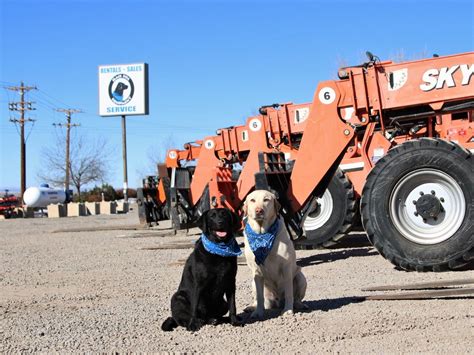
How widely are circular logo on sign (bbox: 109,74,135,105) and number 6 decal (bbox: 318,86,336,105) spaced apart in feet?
118

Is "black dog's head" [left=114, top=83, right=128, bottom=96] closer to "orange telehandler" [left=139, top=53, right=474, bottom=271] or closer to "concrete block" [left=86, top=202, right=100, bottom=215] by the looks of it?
"concrete block" [left=86, top=202, right=100, bottom=215]

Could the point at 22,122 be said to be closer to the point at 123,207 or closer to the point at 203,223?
the point at 123,207

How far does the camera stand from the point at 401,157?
347 inches

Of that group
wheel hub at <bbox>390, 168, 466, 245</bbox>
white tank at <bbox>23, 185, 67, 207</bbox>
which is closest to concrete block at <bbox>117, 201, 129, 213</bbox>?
white tank at <bbox>23, 185, 67, 207</bbox>

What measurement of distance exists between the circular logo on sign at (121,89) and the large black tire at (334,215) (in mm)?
34067

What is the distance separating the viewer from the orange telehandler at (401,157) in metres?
8.51

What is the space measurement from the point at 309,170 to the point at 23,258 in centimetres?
605

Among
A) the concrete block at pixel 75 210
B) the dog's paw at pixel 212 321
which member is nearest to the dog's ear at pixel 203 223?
the dog's paw at pixel 212 321

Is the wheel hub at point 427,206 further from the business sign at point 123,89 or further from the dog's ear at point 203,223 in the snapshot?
the business sign at point 123,89

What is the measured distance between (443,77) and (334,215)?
3.64 m

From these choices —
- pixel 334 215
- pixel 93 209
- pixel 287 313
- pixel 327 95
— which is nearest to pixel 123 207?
pixel 93 209

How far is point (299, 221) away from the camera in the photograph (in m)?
10.3

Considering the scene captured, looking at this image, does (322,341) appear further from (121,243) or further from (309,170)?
(121,243)

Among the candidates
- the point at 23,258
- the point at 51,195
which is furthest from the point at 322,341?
the point at 51,195
